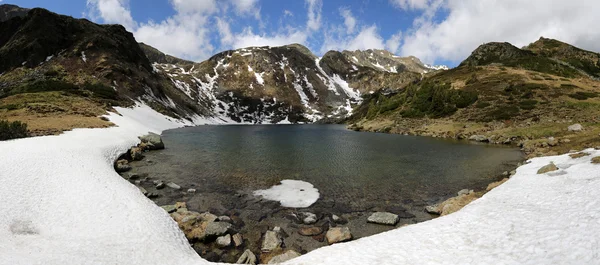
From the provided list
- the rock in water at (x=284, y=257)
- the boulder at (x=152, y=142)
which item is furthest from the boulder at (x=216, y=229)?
the boulder at (x=152, y=142)

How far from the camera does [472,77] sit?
9869cm

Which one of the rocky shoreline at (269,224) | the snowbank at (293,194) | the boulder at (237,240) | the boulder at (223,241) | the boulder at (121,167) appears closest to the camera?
the rocky shoreline at (269,224)

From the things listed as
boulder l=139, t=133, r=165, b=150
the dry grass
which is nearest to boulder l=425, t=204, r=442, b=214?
boulder l=139, t=133, r=165, b=150

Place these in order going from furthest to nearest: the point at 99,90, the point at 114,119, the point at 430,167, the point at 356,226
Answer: the point at 99,90 → the point at 114,119 → the point at 430,167 → the point at 356,226

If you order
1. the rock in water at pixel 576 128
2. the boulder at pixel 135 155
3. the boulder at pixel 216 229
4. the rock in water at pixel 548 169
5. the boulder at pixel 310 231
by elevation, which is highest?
the rock in water at pixel 576 128

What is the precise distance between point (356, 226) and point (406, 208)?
16.0 feet

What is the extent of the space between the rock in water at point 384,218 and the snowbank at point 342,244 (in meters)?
2.86

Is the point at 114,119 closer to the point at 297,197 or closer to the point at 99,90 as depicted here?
the point at 99,90

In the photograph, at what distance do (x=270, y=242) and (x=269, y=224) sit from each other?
230 centimetres

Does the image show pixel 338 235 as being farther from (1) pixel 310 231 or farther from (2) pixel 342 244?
(2) pixel 342 244

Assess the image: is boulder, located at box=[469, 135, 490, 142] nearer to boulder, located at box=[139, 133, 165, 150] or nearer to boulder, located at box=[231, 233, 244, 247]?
boulder, located at box=[231, 233, 244, 247]

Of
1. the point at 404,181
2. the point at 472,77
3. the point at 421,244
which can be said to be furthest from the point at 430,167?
the point at 472,77

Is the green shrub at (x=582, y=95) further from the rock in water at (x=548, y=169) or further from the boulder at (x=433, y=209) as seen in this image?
the boulder at (x=433, y=209)

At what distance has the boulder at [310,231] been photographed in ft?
50.0
